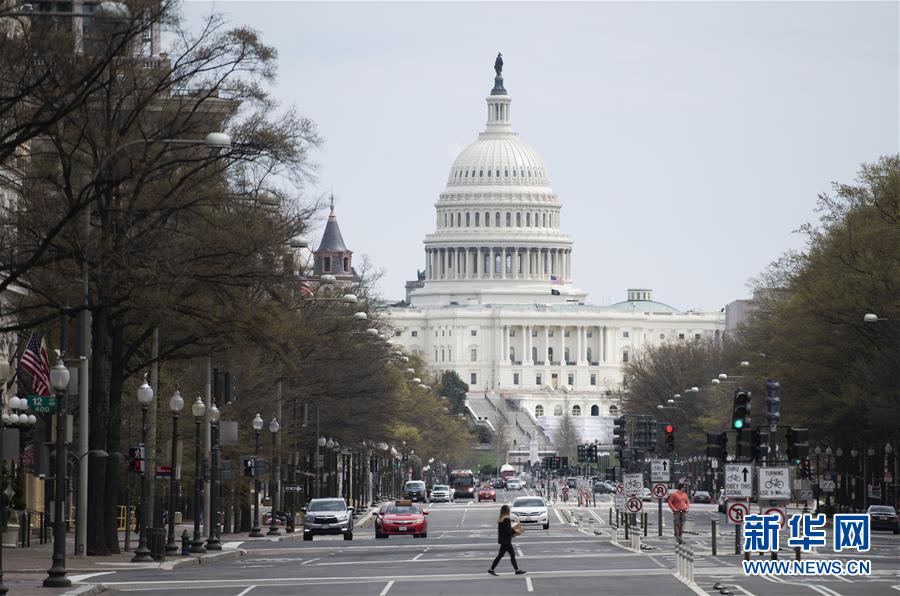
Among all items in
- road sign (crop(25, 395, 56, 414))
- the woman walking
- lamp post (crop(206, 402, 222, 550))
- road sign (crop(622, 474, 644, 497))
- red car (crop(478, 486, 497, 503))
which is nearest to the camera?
road sign (crop(25, 395, 56, 414))

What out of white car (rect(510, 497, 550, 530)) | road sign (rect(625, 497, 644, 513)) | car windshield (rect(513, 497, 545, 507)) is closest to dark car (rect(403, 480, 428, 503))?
car windshield (rect(513, 497, 545, 507))

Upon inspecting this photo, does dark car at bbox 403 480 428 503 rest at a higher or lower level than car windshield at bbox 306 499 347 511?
higher

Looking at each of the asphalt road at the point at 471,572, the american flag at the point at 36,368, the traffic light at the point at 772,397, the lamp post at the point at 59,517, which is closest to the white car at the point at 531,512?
the asphalt road at the point at 471,572

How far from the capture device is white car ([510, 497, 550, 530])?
283 ft

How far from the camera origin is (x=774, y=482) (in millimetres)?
45500

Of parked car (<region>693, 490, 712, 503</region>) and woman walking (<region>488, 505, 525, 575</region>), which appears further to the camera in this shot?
parked car (<region>693, 490, 712, 503</region>)

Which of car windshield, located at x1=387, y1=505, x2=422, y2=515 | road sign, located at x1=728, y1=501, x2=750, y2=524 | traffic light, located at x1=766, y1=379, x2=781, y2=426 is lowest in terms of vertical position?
road sign, located at x1=728, y1=501, x2=750, y2=524

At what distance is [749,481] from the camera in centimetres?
4956

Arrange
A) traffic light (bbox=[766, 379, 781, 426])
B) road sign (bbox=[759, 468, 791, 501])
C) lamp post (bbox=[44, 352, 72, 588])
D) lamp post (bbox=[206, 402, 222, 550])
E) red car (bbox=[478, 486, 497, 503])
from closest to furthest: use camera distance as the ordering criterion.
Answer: lamp post (bbox=[44, 352, 72, 588]) < road sign (bbox=[759, 468, 791, 501]) < traffic light (bbox=[766, 379, 781, 426]) < lamp post (bbox=[206, 402, 222, 550]) < red car (bbox=[478, 486, 497, 503])

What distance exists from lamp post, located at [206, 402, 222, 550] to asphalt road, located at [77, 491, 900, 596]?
1.23 metres

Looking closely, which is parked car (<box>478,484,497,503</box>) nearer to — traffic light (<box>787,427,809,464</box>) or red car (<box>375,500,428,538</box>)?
red car (<box>375,500,428,538</box>)

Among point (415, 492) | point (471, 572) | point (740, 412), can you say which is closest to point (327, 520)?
point (471, 572)

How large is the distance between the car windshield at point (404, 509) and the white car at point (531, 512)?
7.63 metres

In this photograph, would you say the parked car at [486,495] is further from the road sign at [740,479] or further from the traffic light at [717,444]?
the road sign at [740,479]
